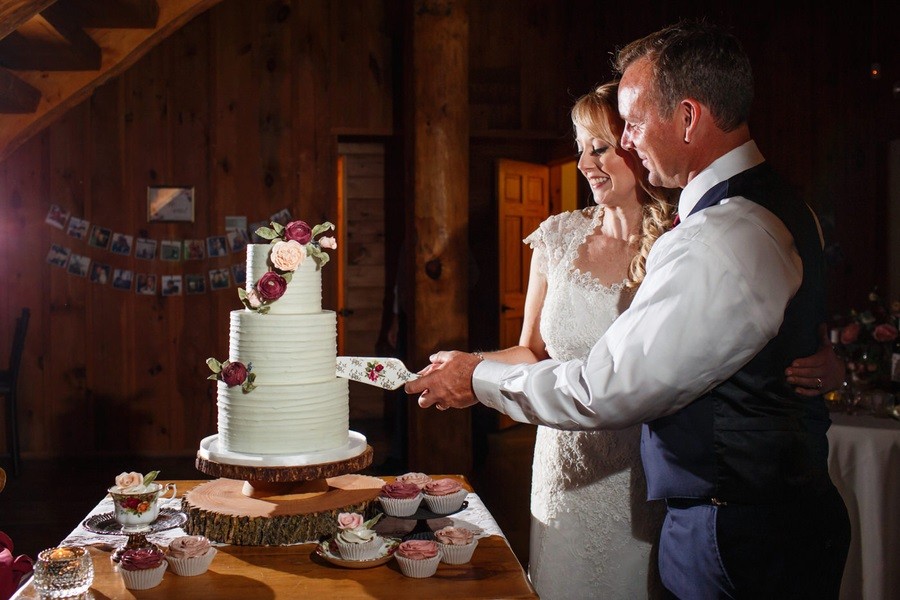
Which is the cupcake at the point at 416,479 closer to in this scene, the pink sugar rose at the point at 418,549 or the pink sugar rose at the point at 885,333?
the pink sugar rose at the point at 418,549

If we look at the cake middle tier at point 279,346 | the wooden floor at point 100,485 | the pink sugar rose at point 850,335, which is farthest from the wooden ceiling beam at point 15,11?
the pink sugar rose at point 850,335

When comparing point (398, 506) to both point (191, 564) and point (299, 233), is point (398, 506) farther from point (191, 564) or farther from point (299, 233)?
point (299, 233)

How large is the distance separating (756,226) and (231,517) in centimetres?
127

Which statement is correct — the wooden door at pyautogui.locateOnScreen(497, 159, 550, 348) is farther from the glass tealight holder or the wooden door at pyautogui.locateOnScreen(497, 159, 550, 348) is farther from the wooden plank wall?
the glass tealight holder

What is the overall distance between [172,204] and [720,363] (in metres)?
5.67

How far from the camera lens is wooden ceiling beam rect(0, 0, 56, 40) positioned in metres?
2.21

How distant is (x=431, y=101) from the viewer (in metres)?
4.26

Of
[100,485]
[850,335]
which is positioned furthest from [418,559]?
[100,485]

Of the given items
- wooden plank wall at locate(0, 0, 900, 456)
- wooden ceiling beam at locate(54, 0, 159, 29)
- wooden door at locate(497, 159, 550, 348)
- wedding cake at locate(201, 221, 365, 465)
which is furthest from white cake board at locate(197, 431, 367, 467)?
wooden door at locate(497, 159, 550, 348)

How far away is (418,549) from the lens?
1819mm

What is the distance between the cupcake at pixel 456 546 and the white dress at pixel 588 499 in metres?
0.55

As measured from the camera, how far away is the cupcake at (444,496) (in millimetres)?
2129

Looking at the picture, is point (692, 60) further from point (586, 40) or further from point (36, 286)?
point (36, 286)

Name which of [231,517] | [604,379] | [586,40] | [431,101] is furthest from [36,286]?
[604,379]
